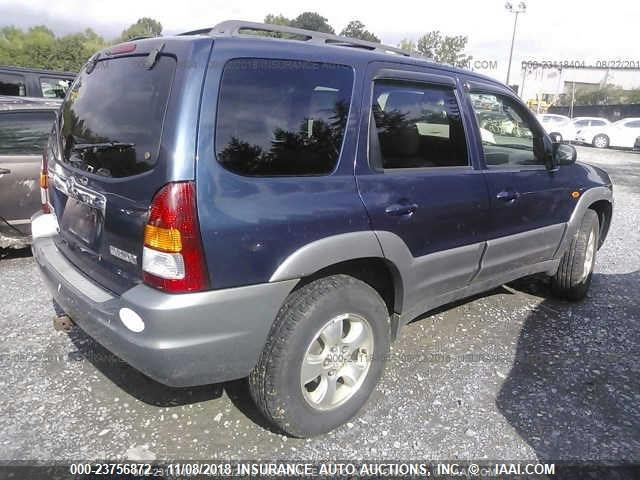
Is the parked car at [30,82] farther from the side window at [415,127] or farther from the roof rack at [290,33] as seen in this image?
the side window at [415,127]

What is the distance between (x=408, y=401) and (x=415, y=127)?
158cm

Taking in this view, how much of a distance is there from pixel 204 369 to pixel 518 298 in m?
3.23

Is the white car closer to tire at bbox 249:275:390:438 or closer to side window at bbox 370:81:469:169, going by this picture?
side window at bbox 370:81:469:169

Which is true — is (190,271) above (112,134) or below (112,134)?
below

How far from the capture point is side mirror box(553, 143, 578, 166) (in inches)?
143

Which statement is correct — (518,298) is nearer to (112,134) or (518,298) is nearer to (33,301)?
(112,134)

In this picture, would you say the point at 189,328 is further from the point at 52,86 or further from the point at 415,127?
the point at 52,86

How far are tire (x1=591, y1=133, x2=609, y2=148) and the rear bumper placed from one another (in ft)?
82.5

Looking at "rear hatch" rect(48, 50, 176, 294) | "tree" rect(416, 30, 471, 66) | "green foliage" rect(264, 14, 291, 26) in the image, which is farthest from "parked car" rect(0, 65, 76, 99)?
"green foliage" rect(264, 14, 291, 26)

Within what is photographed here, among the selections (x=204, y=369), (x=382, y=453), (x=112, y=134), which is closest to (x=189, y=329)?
(x=204, y=369)

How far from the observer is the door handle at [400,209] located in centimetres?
244

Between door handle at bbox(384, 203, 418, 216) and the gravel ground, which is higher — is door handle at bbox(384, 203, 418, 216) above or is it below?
above

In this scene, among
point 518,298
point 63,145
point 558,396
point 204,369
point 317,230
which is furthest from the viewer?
point 518,298

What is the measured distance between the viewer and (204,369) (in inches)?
79.4
